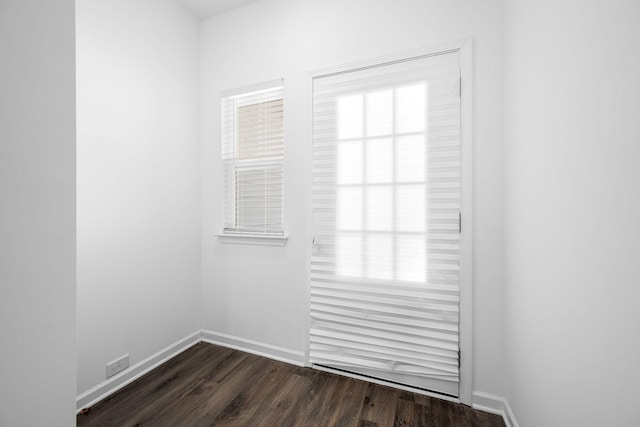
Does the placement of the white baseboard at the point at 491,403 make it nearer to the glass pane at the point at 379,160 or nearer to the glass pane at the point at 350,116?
the glass pane at the point at 379,160

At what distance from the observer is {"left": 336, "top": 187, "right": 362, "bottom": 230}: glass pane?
6.47 ft

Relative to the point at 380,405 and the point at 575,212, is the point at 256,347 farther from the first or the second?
the point at 575,212

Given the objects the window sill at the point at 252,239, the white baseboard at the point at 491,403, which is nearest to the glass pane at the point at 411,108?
the window sill at the point at 252,239

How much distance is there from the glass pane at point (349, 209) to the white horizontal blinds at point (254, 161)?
492 millimetres

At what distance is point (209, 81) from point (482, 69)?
2.13 metres

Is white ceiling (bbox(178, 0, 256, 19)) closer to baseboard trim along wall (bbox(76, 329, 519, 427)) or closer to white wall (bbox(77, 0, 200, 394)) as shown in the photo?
white wall (bbox(77, 0, 200, 394))

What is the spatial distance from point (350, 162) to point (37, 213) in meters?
1.62

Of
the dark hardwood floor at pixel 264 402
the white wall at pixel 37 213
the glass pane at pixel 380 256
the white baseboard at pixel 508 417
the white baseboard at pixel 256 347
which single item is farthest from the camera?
the white baseboard at pixel 256 347

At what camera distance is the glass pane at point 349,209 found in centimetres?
197

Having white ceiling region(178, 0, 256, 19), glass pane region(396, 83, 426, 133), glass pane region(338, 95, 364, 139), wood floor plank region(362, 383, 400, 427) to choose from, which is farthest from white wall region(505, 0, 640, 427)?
white ceiling region(178, 0, 256, 19)

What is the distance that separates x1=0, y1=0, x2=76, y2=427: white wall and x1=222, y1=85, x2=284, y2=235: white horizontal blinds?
151 centimetres

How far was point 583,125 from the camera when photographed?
0.90m

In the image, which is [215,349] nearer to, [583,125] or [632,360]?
[632,360]

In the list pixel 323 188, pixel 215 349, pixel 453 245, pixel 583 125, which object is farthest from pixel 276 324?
pixel 583 125
